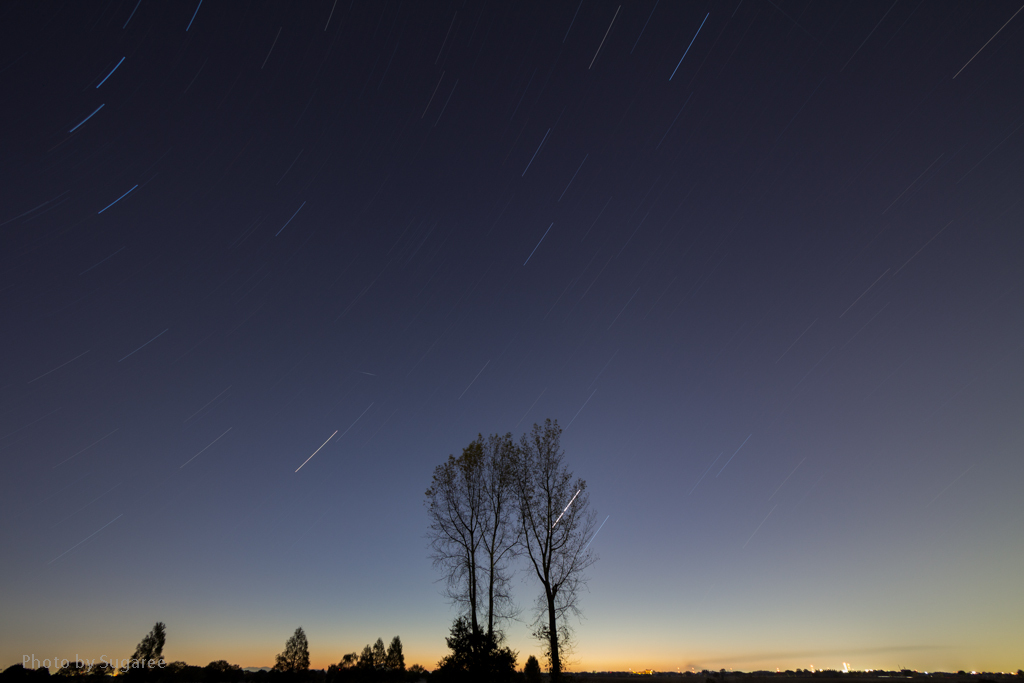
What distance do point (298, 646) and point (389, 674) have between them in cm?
1166

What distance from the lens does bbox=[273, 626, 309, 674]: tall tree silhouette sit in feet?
162

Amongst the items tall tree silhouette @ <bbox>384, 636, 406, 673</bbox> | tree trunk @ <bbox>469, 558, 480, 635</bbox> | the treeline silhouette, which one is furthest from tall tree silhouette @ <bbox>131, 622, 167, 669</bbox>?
tree trunk @ <bbox>469, 558, 480, 635</bbox>

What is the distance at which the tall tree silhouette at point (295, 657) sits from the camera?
1946 inches

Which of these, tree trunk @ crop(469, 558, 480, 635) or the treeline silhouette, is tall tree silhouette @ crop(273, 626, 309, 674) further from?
tree trunk @ crop(469, 558, 480, 635)

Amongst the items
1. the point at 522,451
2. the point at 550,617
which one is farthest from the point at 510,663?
the point at 522,451

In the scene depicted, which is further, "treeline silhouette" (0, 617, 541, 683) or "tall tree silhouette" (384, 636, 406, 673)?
"tall tree silhouette" (384, 636, 406, 673)

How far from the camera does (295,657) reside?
50438 mm

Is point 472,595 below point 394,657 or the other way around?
the other way around

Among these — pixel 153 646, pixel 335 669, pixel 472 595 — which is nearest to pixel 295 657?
pixel 335 669

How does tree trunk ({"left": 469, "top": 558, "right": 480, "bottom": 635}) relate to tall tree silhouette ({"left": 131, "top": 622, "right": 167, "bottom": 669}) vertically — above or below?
above

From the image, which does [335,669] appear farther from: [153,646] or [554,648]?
[554,648]

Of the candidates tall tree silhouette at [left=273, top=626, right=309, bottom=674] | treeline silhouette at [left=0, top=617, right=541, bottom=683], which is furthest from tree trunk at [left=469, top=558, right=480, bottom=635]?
tall tree silhouette at [left=273, top=626, right=309, bottom=674]

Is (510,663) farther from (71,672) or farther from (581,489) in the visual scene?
(71,672)

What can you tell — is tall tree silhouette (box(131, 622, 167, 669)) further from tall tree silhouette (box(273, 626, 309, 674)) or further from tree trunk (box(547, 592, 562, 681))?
tree trunk (box(547, 592, 562, 681))
